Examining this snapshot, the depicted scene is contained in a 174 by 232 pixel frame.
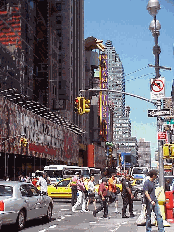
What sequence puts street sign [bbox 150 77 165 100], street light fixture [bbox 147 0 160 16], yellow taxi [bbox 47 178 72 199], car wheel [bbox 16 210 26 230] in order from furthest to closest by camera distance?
yellow taxi [bbox 47 178 72 199] < street sign [bbox 150 77 165 100] < street light fixture [bbox 147 0 160 16] < car wheel [bbox 16 210 26 230]

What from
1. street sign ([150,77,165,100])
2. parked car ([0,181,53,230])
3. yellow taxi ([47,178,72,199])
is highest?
street sign ([150,77,165,100])

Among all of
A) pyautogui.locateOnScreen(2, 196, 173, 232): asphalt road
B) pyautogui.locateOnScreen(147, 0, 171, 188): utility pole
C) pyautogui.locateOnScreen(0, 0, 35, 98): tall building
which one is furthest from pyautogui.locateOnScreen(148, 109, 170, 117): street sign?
pyautogui.locateOnScreen(0, 0, 35, 98): tall building

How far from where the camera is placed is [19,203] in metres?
15.8

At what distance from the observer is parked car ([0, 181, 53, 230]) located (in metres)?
15.0

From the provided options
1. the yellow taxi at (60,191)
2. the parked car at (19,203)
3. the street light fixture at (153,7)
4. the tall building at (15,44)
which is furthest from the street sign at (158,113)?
the tall building at (15,44)

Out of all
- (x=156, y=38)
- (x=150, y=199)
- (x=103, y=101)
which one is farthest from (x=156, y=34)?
(x=103, y=101)

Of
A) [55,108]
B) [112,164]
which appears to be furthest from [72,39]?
[112,164]

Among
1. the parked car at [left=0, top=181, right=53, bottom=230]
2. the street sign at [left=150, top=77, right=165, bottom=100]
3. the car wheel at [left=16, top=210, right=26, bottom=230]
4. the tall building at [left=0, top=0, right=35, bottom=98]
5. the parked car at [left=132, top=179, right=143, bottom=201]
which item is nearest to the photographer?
the parked car at [left=0, top=181, right=53, bottom=230]

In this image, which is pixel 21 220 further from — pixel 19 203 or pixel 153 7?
pixel 153 7

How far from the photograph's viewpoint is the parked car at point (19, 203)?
14961 mm

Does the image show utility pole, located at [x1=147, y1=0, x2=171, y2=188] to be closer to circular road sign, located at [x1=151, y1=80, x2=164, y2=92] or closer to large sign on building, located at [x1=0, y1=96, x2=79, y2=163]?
circular road sign, located at [x1=151, y1=80, x2=164, y2=92]

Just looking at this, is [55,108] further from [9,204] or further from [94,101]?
[9,204]

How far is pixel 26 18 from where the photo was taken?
73.1 meters

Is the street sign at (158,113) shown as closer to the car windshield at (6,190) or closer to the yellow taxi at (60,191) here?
the car windshield at (6,190)
